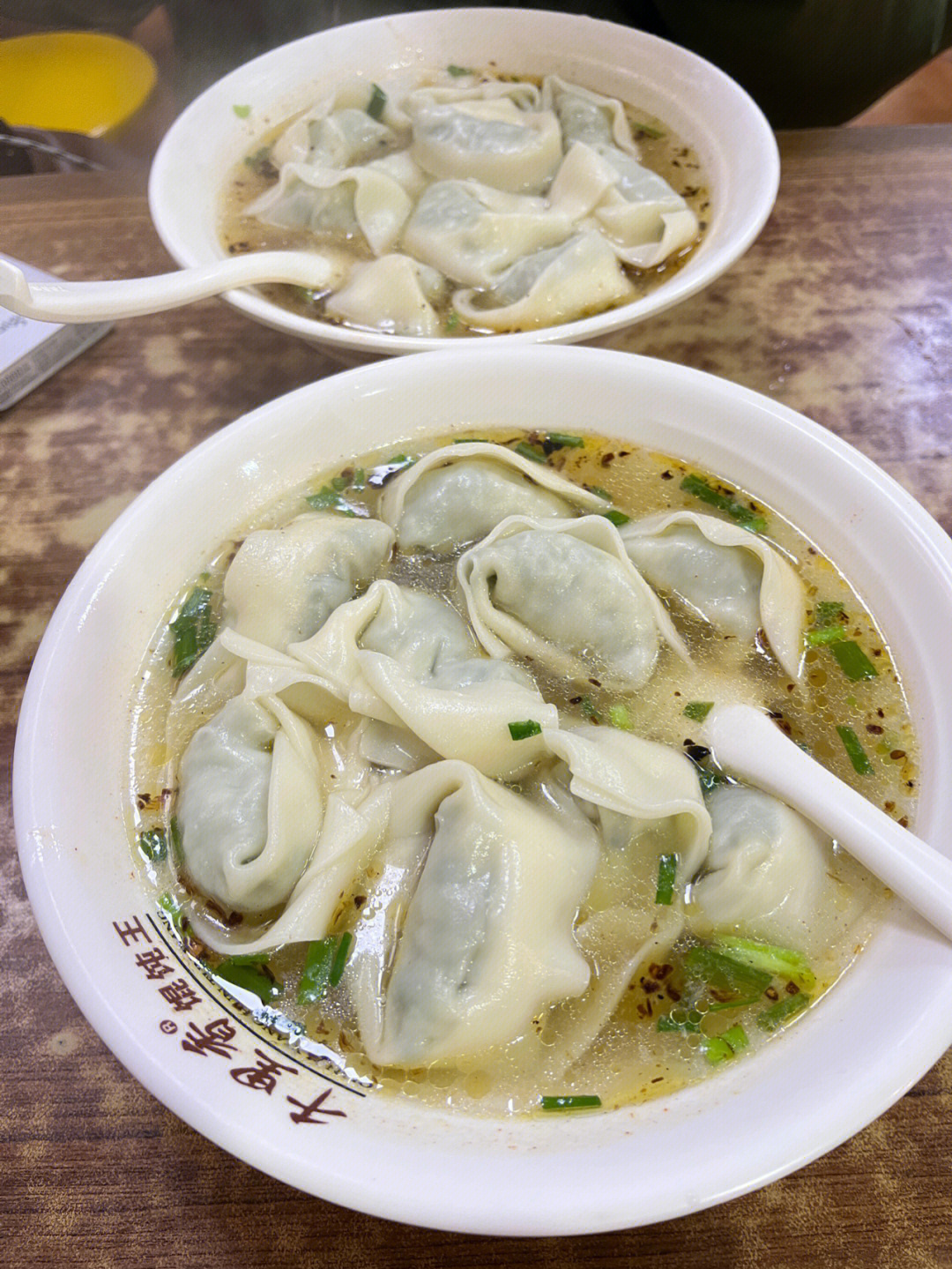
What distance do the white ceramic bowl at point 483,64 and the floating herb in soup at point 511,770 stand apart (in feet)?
1.66

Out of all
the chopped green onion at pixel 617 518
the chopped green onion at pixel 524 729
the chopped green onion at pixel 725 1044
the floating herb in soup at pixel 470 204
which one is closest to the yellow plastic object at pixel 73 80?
the floating herb in soup at pixel 470 204

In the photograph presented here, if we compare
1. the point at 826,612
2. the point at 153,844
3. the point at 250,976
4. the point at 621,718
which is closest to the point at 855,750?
the point at 826,612

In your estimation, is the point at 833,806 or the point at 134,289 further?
the point at 134,289

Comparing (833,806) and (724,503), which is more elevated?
(724,503)

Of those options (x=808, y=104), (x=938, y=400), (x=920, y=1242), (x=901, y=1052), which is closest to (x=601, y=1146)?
(x=901, y=1052)

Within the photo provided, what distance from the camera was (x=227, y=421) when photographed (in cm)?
237

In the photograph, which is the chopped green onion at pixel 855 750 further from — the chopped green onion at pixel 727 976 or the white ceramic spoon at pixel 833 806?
the chopped green onion at pixel 727 976

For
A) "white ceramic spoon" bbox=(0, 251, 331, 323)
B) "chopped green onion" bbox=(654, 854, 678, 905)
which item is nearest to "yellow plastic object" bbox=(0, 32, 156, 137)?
"white ceramic spoon" bbox=(0, 251, 331, 323)

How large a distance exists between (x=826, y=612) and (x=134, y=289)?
5.33 ft

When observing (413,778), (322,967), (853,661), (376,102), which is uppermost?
(376,102)

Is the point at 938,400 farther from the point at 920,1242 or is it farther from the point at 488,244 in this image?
the point at 920,1242

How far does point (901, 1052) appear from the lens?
102cm

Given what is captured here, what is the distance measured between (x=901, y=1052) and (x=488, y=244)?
7.34ft

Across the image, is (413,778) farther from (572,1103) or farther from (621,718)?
(572,1103)
